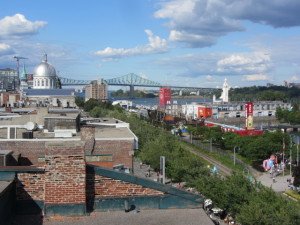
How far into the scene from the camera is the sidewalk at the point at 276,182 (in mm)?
48375

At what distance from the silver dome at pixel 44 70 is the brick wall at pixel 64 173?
17440cm

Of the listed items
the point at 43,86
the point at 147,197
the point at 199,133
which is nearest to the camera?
the point at 147,197

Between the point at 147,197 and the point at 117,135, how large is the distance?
23422 mm

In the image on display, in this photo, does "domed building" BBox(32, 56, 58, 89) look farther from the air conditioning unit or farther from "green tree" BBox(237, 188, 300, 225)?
the air conditioning unit

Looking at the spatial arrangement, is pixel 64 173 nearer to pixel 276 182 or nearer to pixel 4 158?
pixel 4 158

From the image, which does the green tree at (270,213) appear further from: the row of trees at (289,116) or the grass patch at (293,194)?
the row of trees at (289,116)

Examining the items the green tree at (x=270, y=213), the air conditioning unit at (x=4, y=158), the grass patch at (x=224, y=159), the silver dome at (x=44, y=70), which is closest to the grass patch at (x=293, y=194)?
the grass patch at (x=224, y=159)

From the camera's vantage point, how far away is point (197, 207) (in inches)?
413

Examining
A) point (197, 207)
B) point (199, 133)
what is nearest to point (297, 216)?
point (197, 207)

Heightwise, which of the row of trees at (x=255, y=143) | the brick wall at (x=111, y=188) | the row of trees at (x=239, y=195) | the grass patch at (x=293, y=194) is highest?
the brick wall at (x=111, y=188)

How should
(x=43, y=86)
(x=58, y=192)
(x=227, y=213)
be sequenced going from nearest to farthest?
(x=58, y=192)
(x=227, y=213)
(x=43, y=86)

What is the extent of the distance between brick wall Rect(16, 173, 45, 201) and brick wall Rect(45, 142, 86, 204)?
204 mm

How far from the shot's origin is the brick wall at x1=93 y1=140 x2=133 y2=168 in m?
30.6

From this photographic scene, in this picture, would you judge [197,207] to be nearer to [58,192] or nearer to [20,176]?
[58,192]
